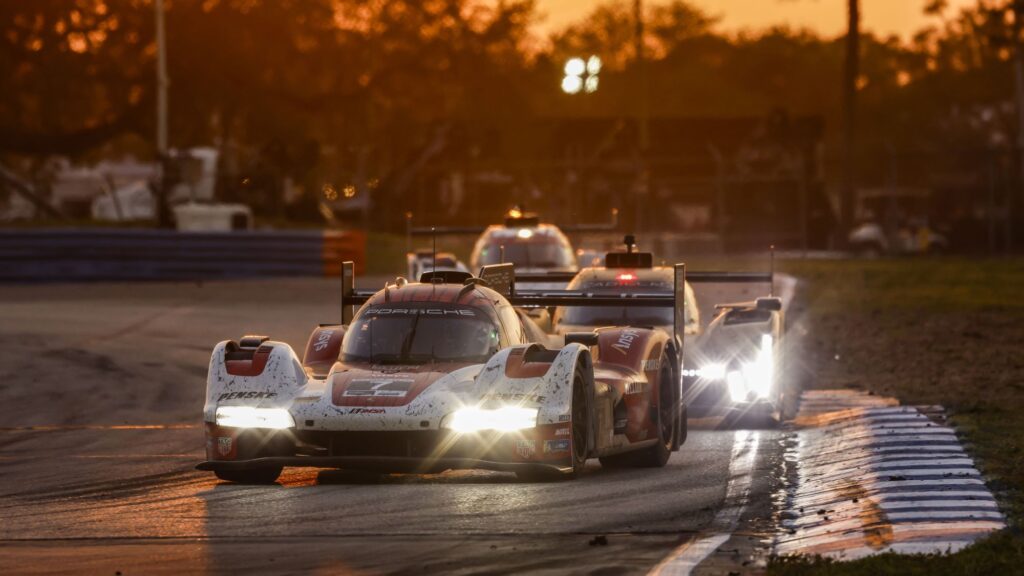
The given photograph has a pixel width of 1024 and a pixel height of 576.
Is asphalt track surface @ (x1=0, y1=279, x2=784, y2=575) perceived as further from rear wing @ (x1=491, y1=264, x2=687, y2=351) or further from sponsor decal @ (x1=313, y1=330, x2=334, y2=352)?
sponsor decal @ (x1=313, y1=330, x2=334, y2=352)

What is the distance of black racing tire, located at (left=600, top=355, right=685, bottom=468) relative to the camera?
13898mm

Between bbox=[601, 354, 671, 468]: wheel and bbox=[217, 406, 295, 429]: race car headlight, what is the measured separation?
7.87ft

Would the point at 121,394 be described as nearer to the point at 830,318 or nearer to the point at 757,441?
the point at 757,441

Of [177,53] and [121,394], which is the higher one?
[177,53]

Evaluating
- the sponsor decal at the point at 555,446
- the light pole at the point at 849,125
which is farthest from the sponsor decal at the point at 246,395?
the light pole at the point at 849,125

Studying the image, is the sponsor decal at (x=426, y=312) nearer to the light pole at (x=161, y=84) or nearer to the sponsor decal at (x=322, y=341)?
the sponsor decal at (x=322, y=341)

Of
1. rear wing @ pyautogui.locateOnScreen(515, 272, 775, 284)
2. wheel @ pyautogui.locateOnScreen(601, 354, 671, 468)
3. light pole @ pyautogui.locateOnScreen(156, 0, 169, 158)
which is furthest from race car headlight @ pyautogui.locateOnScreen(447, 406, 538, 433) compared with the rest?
light pole @ pyautogui.locateOnScreen(156, 0, 169, 158)

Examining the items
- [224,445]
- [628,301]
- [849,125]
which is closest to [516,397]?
[224,445]

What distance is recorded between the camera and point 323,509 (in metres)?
11.2

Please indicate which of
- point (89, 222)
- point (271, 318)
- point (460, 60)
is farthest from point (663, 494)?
point (460, 60)

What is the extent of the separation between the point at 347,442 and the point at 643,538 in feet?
8.73

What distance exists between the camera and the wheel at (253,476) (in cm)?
1240

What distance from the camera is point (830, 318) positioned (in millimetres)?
31547

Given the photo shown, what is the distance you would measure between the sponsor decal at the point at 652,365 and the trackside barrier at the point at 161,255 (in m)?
24.3
